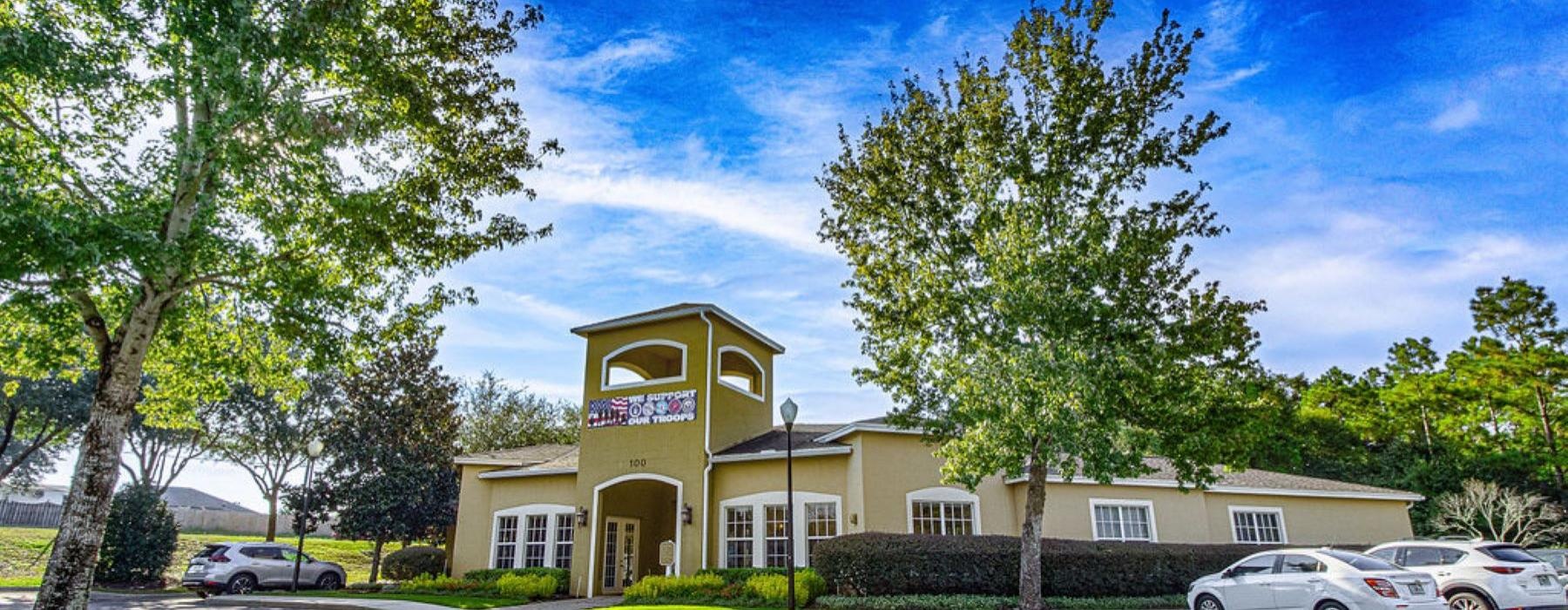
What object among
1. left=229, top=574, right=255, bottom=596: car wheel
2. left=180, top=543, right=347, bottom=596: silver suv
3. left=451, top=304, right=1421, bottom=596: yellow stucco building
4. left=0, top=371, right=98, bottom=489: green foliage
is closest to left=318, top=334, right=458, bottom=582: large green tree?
left=180, top=543, right=347, bottom=596: silver suv

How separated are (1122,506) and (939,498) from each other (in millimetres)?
5361

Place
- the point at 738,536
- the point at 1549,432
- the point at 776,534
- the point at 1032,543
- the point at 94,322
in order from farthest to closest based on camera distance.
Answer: the point at 1549,432
the point at 738,536
the point at 776,534
the point at 1032,543
the point at 94,322

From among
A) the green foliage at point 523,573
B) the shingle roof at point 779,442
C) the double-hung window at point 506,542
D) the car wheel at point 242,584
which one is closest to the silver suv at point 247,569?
the car wheel at point 242,584

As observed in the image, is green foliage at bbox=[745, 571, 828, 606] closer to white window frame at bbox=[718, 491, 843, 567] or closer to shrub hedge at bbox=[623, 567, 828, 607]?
shrub hedge at bbox=[623, 567, 828, 607]

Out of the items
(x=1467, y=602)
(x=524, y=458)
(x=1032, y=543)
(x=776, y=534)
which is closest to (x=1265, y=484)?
(x=1467, y=602)

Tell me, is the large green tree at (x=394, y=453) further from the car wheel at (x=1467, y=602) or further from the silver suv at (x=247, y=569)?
the car wheel at (x=1467, y=602)

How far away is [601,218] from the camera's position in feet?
52.1

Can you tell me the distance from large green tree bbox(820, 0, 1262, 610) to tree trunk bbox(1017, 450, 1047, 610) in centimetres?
3

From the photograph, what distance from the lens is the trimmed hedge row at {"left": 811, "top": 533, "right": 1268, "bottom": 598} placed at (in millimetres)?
15656

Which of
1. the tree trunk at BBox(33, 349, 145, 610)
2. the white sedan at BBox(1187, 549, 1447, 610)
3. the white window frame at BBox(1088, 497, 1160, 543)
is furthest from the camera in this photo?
the white window frame at BBox(1088, 497, 1160, 543)

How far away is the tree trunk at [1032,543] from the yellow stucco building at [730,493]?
3290 millimetres

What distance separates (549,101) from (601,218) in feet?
8.29

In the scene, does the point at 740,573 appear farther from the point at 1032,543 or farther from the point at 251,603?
the point at 251,603

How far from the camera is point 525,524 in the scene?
72.7 ft
